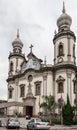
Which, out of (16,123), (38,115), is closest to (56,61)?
(38,115)

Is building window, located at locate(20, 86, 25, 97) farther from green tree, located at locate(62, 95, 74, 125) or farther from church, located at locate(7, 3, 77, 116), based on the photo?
green tree, located at locate(62, 95, 74, 125)

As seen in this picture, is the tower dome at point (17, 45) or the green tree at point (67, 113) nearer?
the green tree at point (67, 113)

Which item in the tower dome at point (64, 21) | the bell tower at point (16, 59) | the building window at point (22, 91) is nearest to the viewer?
the tower dome at point (64, 21)

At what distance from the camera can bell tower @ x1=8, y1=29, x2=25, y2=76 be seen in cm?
5903

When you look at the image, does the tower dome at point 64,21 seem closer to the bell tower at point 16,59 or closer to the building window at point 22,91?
the bell tower at point 16,59

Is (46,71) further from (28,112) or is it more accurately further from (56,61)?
(28,112)

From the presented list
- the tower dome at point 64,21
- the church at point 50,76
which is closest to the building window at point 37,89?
the church at point 50,76

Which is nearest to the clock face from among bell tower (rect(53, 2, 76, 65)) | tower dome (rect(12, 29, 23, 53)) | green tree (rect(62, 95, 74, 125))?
bell tower (rect(53, 2, 76, 65))

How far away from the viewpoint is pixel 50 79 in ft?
165

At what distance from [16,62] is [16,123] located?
25.8 m

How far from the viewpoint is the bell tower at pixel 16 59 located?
59.0 meters

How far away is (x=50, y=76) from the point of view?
50.3 meters

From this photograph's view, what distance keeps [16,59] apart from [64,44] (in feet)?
41.9

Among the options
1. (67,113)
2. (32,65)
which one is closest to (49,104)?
(67,113)
